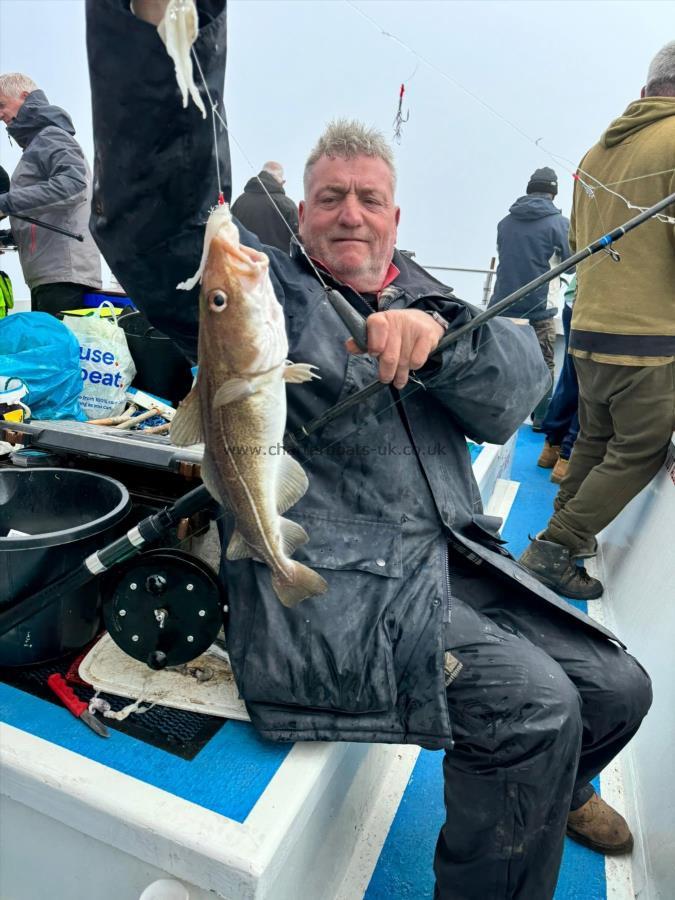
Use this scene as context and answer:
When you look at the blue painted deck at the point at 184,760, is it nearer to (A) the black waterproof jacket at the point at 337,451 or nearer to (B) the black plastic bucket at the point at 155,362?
(A) the black waterproof jacket at the point at 337,451

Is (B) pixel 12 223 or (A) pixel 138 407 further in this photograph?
(B) pixel 12 223

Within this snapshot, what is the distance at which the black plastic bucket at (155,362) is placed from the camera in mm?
4105

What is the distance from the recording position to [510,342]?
6.01 feet

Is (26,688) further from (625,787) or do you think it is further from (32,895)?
(625,787)

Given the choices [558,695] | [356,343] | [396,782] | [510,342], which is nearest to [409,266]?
[510,342]

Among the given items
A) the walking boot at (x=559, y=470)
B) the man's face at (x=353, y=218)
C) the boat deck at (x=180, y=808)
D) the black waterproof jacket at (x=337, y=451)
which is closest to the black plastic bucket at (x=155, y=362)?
the man's face at (x=353, y=218)

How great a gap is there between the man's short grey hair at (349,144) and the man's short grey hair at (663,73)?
1.91 m

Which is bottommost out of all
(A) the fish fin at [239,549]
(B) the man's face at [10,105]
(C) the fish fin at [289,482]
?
(A) the fish fin at [239,549]

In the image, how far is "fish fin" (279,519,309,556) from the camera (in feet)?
4.58

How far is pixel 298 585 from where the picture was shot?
4.58 feet

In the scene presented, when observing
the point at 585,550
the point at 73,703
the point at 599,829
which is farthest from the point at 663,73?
the point at 73,703

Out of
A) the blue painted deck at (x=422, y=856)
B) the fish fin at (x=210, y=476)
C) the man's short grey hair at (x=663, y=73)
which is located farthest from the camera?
the man's short grey hair at (x=663, y=73)

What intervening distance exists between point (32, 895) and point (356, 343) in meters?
1.57

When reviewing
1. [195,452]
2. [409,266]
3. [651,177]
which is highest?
[651,177]
